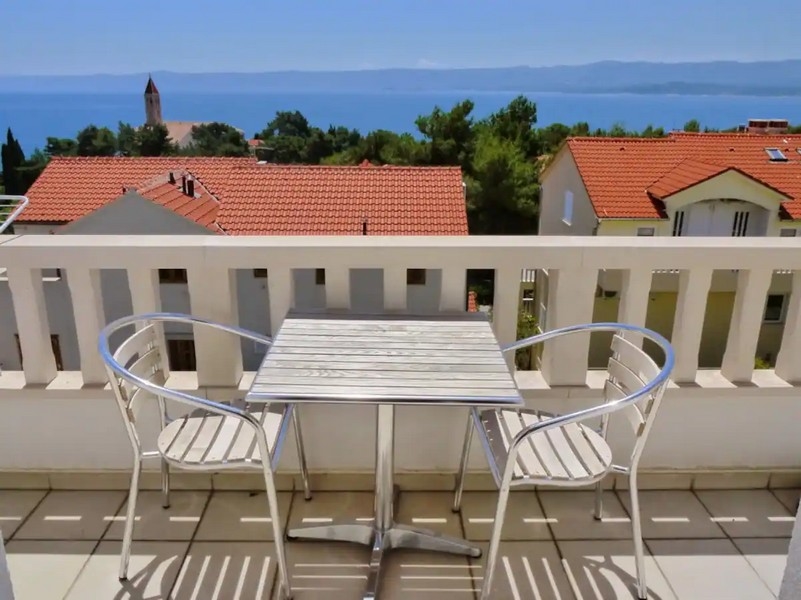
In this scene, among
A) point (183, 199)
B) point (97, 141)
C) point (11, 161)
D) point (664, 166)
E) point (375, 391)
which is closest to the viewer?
point (375, 391)

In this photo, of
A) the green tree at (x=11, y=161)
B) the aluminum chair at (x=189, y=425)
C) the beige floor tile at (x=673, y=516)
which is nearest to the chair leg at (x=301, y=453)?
the aluminum chair at (x=189, y=425)

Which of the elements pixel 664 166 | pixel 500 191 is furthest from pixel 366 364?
pixel 500 191

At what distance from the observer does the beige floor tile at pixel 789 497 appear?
2.39 m

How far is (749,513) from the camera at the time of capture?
2.35 metres

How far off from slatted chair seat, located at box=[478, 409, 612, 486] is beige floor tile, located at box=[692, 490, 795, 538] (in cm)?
74

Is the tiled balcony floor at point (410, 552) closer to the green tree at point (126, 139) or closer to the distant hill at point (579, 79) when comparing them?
the distant hill at point (579, 79)

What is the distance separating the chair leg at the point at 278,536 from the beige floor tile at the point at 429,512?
0.52 meters

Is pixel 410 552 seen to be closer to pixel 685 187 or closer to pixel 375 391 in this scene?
pixel 375 391

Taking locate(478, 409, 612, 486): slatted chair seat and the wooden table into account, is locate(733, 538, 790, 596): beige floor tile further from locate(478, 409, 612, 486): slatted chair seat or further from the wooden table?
the wooden table

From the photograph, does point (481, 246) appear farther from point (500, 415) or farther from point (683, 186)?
point (683, 186)

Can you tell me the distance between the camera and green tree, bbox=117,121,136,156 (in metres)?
46.0

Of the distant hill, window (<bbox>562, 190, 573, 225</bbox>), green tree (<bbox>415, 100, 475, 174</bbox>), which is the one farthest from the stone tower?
window (<bbox>562, 190, 573, 225</bbox>)

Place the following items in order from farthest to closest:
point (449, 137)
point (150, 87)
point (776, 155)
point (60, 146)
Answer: point (150, 87) < point (60, 146) < point (449, 137) < point (776, 155)

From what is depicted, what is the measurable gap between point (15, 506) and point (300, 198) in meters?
12.5
